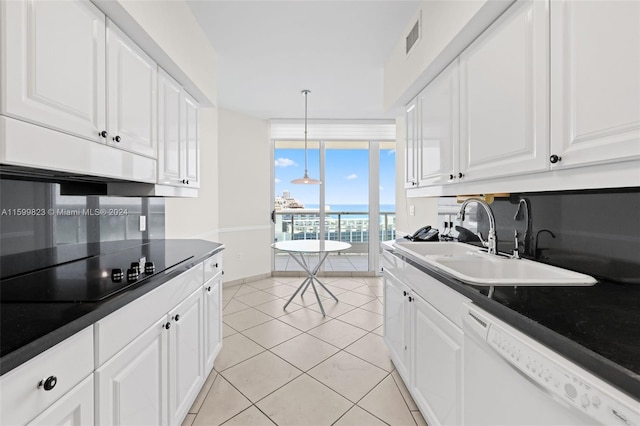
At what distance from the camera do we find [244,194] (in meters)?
4.51

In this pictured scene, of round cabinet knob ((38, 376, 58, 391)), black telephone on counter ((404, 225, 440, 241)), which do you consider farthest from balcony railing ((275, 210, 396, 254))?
round cabinet knob ((38, 376, 58, 391))

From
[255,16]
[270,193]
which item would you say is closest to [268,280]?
[270,193]

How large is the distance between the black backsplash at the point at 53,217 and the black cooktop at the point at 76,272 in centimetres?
6

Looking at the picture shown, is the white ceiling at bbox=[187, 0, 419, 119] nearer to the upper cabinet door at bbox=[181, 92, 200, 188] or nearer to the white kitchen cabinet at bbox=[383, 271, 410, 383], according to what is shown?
the upper cabinet door at bbox=[181, 92, 200, 188]

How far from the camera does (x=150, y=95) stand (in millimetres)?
1710

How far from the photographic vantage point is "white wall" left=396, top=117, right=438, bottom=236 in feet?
9.75

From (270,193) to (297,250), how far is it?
1.82 metres

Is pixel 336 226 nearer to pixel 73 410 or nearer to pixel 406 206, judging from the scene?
pixel 406 206

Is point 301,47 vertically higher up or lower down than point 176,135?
higher up

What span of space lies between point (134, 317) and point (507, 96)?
1.82m

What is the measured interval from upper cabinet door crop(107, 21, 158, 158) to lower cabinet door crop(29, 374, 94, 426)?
102 cm

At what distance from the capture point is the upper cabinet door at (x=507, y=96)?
1.10 metres

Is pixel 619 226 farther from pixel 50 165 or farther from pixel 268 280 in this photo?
pixel 268 280

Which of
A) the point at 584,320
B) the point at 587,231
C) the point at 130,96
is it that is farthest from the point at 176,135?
the point at 587,231
